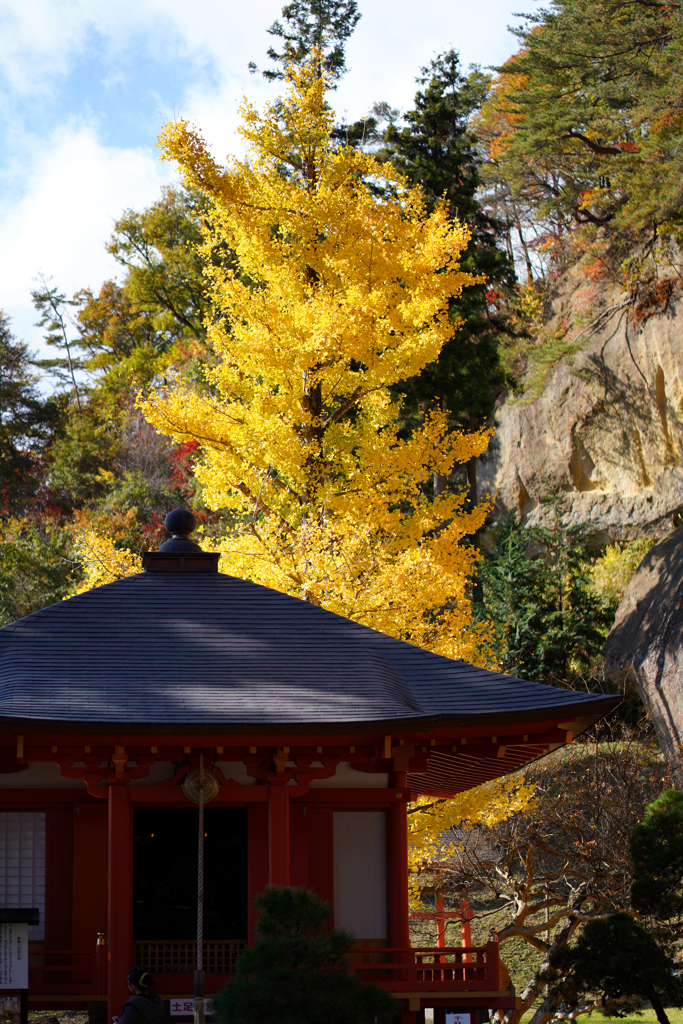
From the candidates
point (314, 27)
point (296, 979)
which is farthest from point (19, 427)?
point (296, 979)

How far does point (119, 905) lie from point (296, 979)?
2.08 metres

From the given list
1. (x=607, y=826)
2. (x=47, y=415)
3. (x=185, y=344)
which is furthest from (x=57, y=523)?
(x=607, y=826)

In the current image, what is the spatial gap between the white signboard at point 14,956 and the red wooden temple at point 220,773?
10.1 inches

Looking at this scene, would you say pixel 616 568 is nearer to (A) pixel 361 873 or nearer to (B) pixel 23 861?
(A) pixel 361 873

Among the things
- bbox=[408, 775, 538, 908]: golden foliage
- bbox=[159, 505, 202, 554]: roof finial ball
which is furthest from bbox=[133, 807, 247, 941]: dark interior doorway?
bbox=[408, 775, 538, 908]: golden foliage

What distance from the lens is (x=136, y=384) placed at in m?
31.2

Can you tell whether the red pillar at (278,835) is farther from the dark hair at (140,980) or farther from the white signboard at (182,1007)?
the dark hair at (140,980)

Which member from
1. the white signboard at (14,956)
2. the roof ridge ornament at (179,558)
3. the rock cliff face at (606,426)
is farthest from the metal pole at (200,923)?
the rock cliff face at (606,426)

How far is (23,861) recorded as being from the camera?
24.8ft

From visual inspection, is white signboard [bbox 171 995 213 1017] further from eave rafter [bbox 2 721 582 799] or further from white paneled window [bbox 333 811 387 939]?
eave rafter [bbox 2 721 582 799]

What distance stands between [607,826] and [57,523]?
18692 millimetres

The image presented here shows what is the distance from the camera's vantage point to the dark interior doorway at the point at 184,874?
7.50 m

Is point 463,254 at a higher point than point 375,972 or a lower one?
higher

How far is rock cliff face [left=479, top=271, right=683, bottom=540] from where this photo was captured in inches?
897
